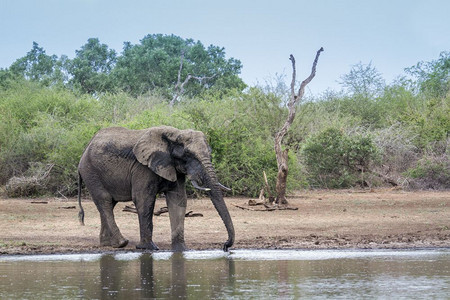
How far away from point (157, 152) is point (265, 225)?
469 centimetres

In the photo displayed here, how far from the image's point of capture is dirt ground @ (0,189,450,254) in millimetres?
13156

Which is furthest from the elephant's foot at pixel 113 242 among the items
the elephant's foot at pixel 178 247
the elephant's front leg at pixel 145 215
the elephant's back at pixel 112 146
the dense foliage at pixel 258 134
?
the dense foliage at pixel 258 134

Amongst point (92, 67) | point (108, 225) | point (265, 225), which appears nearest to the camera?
point (108, 225)

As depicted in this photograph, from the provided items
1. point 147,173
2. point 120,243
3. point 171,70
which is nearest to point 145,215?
point 147,173

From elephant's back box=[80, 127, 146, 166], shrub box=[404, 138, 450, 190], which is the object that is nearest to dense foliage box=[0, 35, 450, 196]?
shrub box=[404, 138, 450, 190]

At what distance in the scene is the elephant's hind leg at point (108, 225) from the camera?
12.7 meters

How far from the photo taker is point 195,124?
22984 mm

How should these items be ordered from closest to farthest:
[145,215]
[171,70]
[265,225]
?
1. [145,215]
2. [265,225]
3. [171,70]

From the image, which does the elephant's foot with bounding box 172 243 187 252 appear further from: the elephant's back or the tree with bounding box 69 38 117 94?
the tree with bounding box 69 38 117 94

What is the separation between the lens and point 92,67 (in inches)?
2414

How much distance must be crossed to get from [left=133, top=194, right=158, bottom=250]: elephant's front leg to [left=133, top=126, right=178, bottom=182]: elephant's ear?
20.0 inches

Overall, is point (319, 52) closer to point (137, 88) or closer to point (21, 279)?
point (21, 279)

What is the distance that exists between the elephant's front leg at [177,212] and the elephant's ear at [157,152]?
16.5 inches

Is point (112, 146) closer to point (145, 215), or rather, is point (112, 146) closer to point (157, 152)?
point (157, 152)
